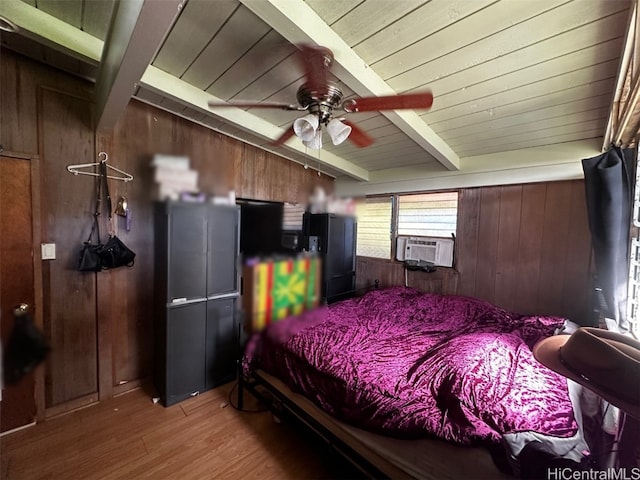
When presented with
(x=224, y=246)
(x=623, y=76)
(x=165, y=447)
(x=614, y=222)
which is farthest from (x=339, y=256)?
(x=614, y=222)

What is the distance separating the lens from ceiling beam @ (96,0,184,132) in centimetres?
54

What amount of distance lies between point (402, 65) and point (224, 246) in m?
1.26

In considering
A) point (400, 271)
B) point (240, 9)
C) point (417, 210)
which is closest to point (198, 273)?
point (240, 9)

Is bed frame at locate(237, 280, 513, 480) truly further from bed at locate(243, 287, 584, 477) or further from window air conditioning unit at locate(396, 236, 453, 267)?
window air conditioning unit at locate(396, 236, 453, 267)

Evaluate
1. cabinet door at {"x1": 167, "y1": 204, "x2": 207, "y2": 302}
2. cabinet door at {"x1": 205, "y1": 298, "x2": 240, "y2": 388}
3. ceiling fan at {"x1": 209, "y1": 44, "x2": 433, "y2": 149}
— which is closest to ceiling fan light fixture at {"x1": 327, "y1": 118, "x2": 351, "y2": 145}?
ceiling fan at {"x1": 209, "y1": 44, "x2": 433, "y2": 149}

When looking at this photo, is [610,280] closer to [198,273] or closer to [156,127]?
[198,273]

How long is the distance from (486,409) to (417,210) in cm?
106

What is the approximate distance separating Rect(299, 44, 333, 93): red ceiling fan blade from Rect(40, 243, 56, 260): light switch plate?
2.67 ft

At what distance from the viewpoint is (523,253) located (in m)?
2.09

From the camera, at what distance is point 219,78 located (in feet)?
1.86

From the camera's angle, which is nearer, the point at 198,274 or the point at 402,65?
the point at 198,274

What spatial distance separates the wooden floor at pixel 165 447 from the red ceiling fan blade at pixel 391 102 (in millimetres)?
1403

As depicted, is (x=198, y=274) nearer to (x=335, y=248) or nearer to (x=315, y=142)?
(x=335, y=248)

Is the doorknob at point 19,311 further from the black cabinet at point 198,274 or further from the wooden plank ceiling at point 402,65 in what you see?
the wooden plank ceiling at point 402,65
